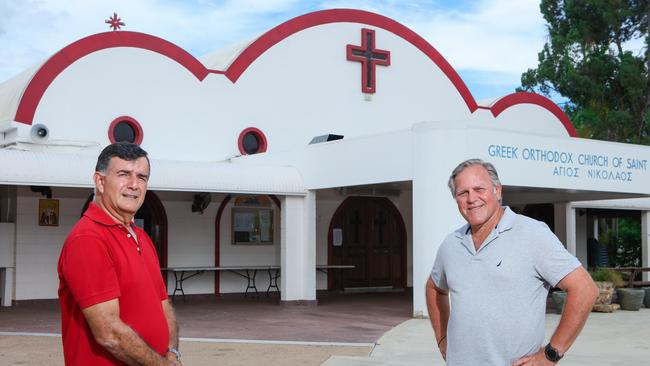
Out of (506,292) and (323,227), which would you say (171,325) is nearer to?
(506,292)

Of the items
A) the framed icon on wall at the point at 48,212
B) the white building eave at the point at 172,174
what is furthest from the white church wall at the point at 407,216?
the framed icon on wall at the point at 48,212

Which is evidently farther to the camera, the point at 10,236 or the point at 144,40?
the point at 144,40

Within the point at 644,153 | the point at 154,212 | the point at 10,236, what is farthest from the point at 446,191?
the point at 10,236

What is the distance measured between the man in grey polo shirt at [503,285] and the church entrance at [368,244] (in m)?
16.7

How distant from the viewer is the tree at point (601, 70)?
36719 millimetres

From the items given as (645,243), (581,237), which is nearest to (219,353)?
(645,243)

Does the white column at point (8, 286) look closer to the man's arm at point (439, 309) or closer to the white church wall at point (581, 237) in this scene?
the man's arm at point (439, 309)

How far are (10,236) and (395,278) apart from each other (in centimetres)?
959

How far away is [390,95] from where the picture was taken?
21.2 metres

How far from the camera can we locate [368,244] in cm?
2142

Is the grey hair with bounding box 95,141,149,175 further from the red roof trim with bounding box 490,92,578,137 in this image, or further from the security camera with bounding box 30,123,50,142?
the red roof trim with bounding box 490,92,578,137

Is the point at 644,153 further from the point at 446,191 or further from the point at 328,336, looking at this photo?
the point at 328,336

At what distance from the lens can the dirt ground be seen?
9.40 m

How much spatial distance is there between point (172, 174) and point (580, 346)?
801cm
